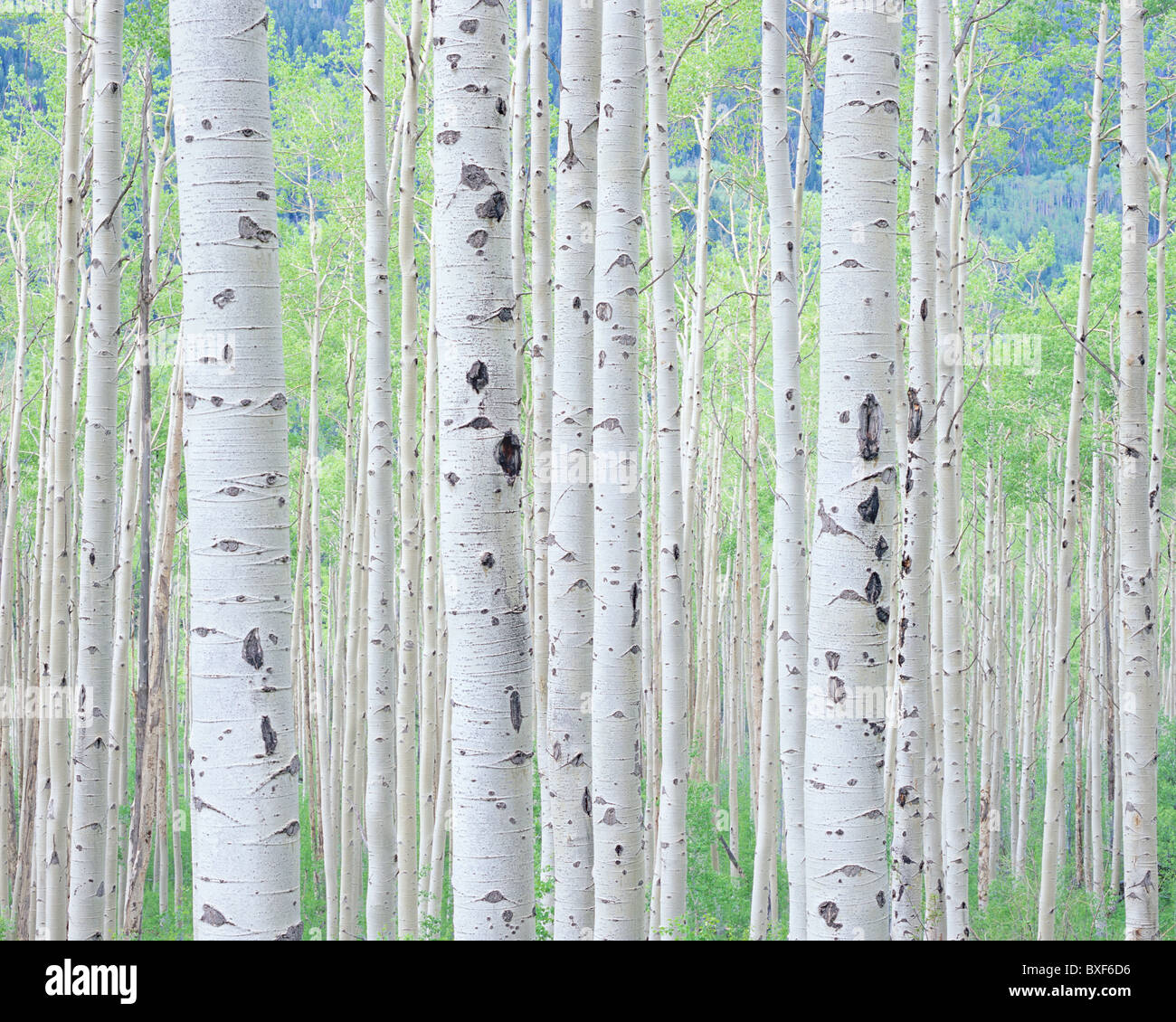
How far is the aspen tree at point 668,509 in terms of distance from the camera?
491 centimetres

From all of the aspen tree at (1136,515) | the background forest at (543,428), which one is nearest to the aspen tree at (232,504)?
the background forest at (543,428)

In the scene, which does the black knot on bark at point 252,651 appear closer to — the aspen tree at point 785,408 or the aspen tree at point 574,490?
the aspen tree at point 574,490

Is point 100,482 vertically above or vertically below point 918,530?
above

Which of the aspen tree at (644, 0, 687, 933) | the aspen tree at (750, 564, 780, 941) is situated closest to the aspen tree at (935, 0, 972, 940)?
the aspen tree at (750, 564, 780, 941)

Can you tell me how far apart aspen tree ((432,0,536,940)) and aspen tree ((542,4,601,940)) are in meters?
1.14

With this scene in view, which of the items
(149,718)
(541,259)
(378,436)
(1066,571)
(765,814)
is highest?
(541,259)

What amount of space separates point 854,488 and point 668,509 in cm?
271

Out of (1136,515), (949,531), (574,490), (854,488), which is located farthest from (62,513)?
(1136,515)

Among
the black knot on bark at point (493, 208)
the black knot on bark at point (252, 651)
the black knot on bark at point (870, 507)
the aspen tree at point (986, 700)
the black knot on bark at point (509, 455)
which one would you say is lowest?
the aspen tree at point (986, 700)

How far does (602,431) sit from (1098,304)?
1115 cm

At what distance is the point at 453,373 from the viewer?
2.18 m

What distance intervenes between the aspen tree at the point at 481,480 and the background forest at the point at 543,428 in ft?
0.30

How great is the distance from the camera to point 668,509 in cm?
496

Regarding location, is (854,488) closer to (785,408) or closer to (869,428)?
(869,428)
